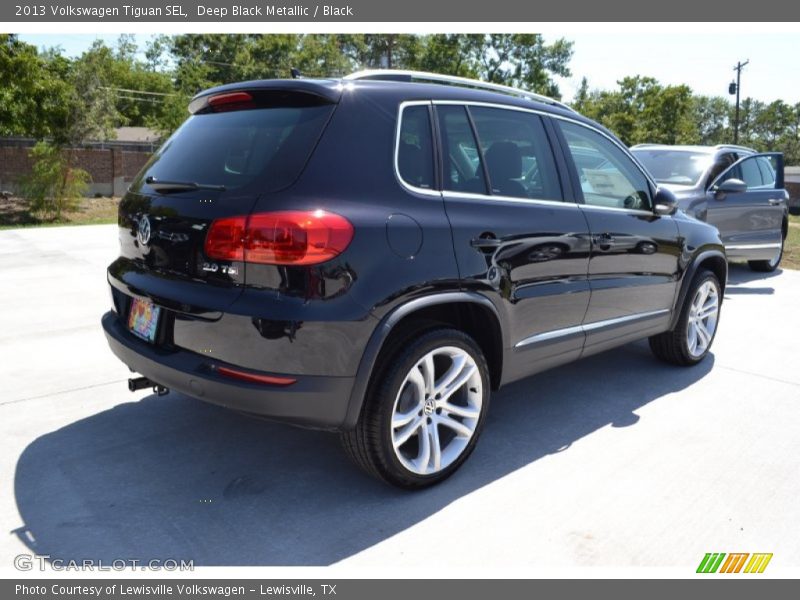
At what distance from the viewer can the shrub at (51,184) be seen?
18.7 m

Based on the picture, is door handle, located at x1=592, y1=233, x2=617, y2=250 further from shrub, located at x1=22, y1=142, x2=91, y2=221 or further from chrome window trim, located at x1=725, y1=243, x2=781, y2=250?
shrub, located at x1=22, y1=142, x2=91, y2=221

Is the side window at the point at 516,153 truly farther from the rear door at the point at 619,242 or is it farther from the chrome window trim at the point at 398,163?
the chrome window trim at the point at 398,163

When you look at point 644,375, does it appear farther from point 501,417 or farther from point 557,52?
point 557,52

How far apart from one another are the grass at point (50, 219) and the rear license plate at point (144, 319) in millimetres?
15704

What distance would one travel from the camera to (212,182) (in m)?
2.97

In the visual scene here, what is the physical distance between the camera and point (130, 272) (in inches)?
129

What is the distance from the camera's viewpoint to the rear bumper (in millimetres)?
2717

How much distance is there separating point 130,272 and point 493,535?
206cm

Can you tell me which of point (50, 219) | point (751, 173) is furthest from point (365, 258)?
point (50, 219)

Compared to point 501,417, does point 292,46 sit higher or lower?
higher

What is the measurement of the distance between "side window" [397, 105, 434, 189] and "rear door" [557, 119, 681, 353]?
1149mm

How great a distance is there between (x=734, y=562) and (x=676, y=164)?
7.05m

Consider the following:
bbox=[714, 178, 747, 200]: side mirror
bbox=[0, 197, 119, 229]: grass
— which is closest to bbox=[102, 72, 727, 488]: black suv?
bbox=[714, 178, 747, 200]: side mirror
